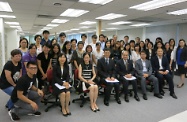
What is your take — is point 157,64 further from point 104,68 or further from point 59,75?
point 59,75

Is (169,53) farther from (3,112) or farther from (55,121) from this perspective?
(3,112)

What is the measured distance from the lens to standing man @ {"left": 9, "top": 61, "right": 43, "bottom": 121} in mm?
2410

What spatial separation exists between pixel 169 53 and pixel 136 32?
6.98 metres

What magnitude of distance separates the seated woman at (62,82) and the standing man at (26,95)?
0.36 metres

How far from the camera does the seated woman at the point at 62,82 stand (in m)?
2.83

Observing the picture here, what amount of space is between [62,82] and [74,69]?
0.86 meters

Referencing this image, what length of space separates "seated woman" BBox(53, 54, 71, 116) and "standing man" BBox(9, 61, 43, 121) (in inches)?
14.3

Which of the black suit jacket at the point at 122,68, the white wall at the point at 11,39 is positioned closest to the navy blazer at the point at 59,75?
the black suit jacket at the point at 122,68

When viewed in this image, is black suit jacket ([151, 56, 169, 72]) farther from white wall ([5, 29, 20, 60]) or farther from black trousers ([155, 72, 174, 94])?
white wall ([5, 29, 20, 60])

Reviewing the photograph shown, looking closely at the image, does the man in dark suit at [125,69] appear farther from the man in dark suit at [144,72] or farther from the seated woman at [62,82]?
the seated woman at [62,82]

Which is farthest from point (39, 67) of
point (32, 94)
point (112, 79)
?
point (112, 79)

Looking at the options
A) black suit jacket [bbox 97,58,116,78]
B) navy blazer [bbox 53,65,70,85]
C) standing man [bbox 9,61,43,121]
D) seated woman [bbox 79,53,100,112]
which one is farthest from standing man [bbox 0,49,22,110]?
black suit jacket [bbox 97,58,116,78]

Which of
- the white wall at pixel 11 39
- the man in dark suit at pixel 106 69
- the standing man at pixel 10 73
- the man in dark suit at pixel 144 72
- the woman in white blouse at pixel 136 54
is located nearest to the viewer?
the standing man at pixel 10 73

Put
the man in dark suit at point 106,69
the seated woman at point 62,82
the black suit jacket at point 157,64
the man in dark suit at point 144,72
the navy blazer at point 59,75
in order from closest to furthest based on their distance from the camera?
the seated woman at point 62,82, the navy blazer at point 59,75, the man in dark suit at point 106,69, the man in dark suit at point 144,72, the black suit jacket at point 157,64
